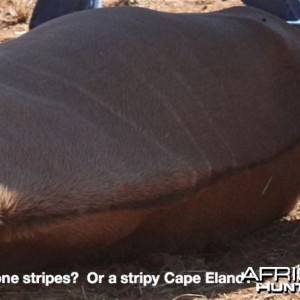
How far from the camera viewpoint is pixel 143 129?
2277mm

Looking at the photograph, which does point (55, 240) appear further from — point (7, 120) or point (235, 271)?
point (235, 271)

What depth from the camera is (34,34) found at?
2.58m

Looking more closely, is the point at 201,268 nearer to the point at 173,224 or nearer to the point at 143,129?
the point at 173,224

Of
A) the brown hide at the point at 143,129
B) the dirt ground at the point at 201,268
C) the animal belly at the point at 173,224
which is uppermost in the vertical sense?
the brown hide at the point at 143,129

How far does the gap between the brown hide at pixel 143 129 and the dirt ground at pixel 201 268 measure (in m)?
0.05

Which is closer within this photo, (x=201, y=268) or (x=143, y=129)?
(x=143, y=129)

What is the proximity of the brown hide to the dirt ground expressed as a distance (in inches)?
1.8

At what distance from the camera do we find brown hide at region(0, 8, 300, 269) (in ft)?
6.79

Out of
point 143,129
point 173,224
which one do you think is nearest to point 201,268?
point 173,224

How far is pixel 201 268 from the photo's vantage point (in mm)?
2406

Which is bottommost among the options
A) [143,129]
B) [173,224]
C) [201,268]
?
[201,268]

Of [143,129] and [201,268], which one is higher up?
[143,129]

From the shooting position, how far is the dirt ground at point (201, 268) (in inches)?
88.2

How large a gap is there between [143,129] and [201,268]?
1.16ft
